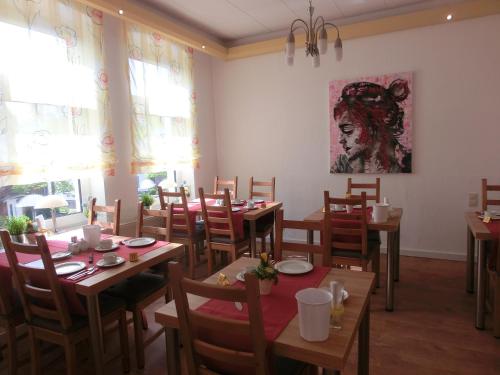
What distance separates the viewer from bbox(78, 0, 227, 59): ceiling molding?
10.0 feet

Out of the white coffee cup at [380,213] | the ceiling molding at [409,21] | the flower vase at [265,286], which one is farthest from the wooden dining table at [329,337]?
the ceiling molding at [409,21]

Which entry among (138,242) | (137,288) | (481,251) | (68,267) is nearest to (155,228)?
(138,242)

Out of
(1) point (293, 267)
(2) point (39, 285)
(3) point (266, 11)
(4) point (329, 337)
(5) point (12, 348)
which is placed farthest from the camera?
(3) point (266, 11)

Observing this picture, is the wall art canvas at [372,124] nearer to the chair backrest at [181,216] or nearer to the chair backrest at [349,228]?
the chair backrest at [349,228]

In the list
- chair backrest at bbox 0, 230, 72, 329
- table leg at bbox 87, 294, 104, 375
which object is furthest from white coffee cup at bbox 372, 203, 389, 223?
chair backrest at bbox 0, 230, 72, 329

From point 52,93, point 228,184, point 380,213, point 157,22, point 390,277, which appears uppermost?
point 157,22

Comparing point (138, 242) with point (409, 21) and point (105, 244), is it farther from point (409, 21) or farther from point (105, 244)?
point (409, 21)

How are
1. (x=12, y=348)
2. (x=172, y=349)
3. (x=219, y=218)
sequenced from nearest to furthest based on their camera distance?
(x=172, y=349) → (x=12, y=348) → (x=219, y=218)

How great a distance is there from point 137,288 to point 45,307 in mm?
504

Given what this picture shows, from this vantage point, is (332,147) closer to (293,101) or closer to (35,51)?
(293,101)

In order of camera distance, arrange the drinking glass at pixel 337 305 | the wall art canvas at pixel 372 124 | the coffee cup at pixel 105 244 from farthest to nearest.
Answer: the wall art canvas at pixel 372 124, the coffee cup at pixel 105 244, the drinking glass at pixel 337 305

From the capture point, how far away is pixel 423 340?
2352mm

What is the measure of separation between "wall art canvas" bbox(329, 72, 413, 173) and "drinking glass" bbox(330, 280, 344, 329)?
9.64 ft

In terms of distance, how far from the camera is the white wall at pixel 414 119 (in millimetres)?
3598
